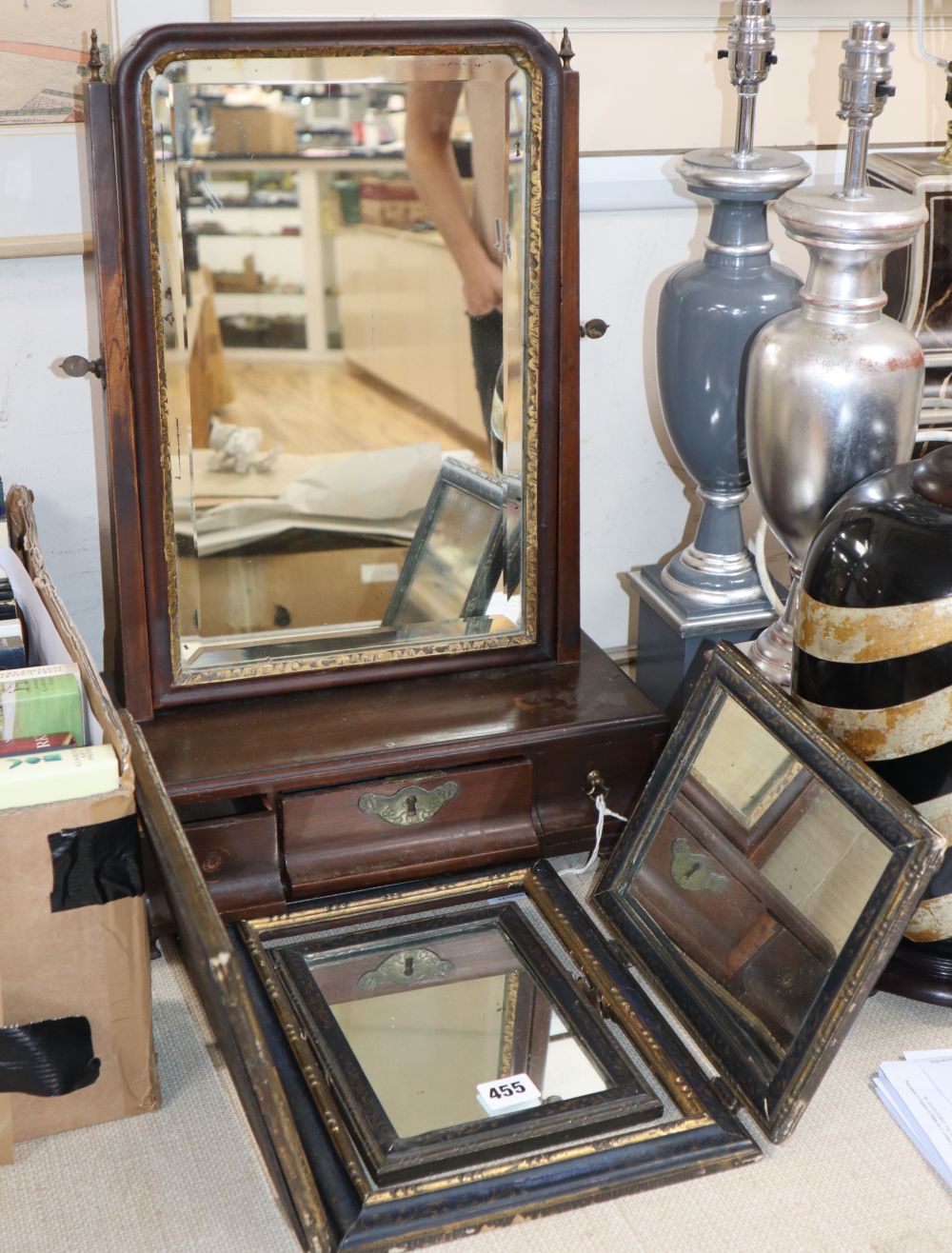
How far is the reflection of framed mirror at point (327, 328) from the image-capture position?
1.23 metres

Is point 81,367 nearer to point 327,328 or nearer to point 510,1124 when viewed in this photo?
point 327,328

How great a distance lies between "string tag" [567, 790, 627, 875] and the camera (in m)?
1.41

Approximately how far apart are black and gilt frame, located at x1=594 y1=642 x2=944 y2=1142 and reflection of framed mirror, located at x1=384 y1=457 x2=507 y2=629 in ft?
0.87

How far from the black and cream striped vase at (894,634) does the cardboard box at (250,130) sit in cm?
60

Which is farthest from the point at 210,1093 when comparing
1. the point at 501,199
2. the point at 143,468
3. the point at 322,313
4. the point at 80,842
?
the point at 501,199

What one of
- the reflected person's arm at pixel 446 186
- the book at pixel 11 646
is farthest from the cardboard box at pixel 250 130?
the book at pixel 11 646

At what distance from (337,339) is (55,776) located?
52 cm

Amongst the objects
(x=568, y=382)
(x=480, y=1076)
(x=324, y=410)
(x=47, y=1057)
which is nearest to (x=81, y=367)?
(x=324, y=410)

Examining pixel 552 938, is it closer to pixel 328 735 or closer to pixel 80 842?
pixel 328 735

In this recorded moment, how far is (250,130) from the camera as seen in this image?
48.7 inches

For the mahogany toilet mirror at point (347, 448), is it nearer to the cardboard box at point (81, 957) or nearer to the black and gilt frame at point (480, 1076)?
the black and gilt frame at point (480, 1076)

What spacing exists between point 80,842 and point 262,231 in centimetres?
58

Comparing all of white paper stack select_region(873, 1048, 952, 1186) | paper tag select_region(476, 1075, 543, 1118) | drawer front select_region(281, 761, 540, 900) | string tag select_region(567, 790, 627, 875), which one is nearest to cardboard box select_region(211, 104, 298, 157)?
drawer front select_region(281, 761, 540, 900)

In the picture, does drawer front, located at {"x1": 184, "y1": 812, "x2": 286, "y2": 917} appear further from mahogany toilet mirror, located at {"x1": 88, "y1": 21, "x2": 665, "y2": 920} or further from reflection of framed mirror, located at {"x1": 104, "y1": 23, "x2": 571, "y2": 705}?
reflection of framed mirror, located at {"x1": 104, "y1": 23, "x2": 571, "y2": 705}
